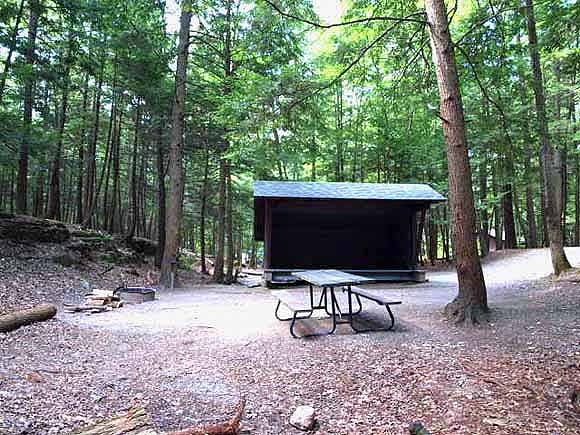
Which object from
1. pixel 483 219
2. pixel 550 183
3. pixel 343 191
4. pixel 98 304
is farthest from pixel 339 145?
pixel 98 304

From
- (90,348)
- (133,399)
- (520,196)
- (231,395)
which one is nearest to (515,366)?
(231,395)

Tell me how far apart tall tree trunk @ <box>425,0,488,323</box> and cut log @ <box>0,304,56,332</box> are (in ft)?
18.8

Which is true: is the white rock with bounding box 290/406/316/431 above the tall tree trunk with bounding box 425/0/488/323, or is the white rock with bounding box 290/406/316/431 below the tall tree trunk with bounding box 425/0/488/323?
below

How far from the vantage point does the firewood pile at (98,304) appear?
20.8 feet

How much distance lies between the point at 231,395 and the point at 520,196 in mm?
23559

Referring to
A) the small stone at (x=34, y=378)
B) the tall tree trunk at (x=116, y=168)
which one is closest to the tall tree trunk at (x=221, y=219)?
the tall tree trunk at (x=116, y=168)

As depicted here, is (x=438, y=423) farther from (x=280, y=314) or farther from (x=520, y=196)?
(x=520, y=196)

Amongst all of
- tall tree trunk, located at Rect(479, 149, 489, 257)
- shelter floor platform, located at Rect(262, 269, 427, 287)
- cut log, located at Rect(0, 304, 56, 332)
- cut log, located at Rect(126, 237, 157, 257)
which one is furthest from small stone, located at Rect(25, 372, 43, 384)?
tall tree trunk, located at Rect(479, 149, 489, 257)

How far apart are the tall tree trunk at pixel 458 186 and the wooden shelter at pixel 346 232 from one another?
622cm

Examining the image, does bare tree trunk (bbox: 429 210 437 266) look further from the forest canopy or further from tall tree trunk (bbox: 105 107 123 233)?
tall tree trunk (bbox: 105 107 123 233)

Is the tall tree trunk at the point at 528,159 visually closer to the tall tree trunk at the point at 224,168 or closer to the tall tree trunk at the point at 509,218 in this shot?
the tall tree trunk at the point at 509,218

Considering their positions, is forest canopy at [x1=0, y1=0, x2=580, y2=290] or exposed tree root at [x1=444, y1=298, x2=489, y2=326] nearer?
exposed tree root at [x1=444, y1=298, x2=489, y2=326]

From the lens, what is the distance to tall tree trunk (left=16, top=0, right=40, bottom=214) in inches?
306

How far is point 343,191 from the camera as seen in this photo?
11359 mm
